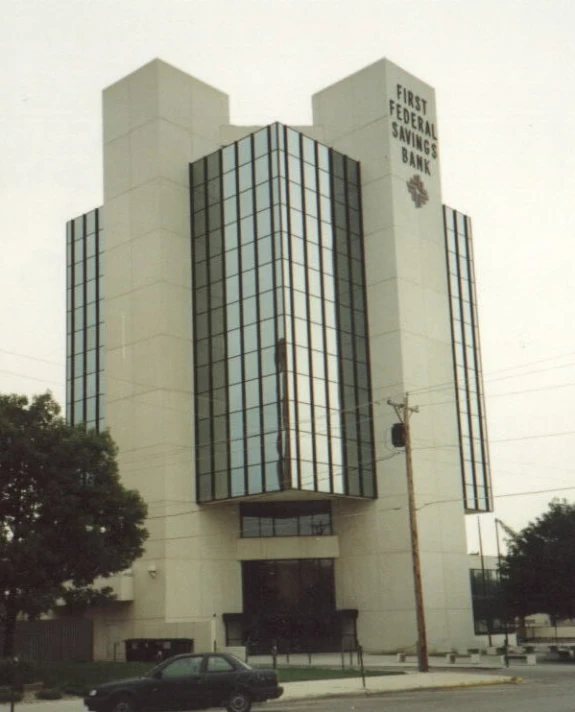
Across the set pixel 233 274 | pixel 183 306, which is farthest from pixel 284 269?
pixel 183 306

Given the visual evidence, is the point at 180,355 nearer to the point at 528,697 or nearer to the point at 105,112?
the point at 105,112

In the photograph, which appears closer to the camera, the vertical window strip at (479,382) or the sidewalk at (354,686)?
the sidewalk at (354,686)

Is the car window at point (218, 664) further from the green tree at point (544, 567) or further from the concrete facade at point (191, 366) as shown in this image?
the green tree at point (544, 567)

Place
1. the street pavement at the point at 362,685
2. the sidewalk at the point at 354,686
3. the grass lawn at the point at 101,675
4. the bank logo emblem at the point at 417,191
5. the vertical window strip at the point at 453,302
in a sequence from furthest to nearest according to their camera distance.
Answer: the vertical window strip at the point at 453,302 → the bank logo emblem at the point at 417,191 → the grass lawn at the point at 101,675 → the street pavement at the point at 362,685 → the sidewalk at the point at 354,686

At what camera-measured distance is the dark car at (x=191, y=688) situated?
2223 cm

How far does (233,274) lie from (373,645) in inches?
972

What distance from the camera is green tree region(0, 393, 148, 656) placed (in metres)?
33.3

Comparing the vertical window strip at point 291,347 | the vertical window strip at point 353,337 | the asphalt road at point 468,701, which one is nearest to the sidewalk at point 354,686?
the asphalt road at point 468,701

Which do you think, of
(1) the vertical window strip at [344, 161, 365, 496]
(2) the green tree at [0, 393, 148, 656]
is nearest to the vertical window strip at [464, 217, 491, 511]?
(1) the vertical window strip at [344, 161, 365, 496]

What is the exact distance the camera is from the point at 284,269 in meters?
57.5

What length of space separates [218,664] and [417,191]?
46.6 metres

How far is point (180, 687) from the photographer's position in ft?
74.6

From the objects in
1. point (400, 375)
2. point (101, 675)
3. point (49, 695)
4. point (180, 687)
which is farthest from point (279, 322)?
point (180, 687)

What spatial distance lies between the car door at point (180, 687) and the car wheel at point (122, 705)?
18.1 inches
